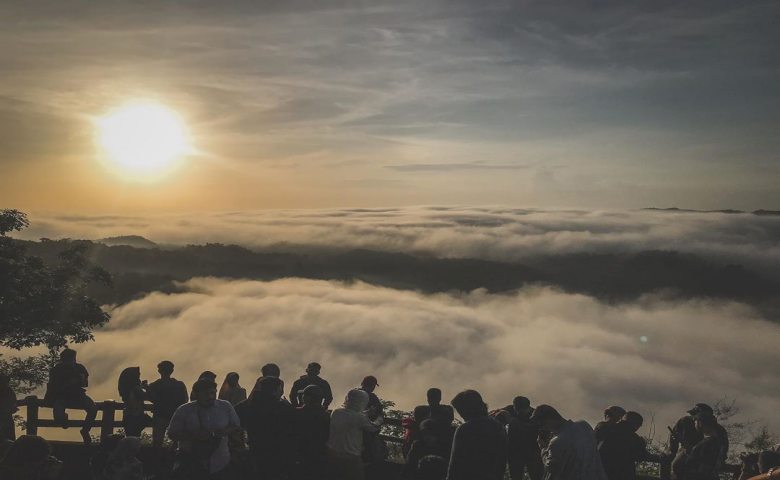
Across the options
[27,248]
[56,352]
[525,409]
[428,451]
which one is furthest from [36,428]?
[56,352]

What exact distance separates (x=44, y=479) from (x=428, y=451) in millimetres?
4129

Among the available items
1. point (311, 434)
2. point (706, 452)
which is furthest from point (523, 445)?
point (311, 434)

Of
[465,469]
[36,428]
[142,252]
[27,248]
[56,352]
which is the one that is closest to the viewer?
[465,469]

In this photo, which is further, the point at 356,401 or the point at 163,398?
the point at 163,398

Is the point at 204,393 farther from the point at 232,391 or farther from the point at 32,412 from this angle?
the point at 32,412

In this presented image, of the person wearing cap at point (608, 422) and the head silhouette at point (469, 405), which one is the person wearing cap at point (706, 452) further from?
the head silhouette at point (469, 405)

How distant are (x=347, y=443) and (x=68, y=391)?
6.25 meters

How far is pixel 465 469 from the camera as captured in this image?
676cm

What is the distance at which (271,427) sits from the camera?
27.7 feet

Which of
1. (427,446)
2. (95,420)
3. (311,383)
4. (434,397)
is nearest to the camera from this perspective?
(427,446)

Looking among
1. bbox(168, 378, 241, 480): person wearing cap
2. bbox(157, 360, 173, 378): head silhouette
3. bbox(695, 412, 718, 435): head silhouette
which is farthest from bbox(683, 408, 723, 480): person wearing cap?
bbox(157, 360, 173, 378): head silhouette

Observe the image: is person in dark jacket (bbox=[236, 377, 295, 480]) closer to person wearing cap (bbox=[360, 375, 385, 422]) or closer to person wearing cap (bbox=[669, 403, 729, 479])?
person wearing cap (bbox=[360, 375, 385, 422])

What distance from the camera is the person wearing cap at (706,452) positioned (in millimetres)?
8336

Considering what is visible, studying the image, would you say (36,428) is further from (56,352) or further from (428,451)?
(56,352)
